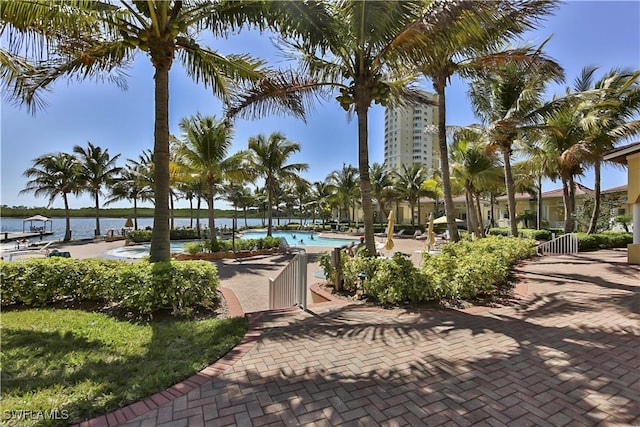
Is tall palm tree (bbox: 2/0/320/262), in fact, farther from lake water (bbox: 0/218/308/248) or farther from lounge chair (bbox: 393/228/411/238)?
lake water (bbox: 0/218/308/248)

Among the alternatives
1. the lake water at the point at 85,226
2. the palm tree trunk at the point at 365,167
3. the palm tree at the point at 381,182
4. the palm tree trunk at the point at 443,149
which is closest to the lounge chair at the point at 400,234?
the palm tree at the point at 381,182

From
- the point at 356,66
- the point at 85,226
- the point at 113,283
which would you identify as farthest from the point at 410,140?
the point at 113,283

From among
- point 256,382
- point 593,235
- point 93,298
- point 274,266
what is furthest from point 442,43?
point 593,235

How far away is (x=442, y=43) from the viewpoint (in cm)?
667

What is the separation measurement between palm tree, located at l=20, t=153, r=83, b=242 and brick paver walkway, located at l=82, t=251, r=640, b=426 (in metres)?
30.9

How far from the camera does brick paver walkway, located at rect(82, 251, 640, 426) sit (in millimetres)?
2973

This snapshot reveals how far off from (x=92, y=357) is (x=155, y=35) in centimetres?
581

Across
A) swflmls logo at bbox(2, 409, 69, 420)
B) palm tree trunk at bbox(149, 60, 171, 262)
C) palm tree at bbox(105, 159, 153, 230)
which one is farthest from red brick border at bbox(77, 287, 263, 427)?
palm tree at bbox(105, 159, 153, 230)

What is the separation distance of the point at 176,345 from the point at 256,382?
166cm

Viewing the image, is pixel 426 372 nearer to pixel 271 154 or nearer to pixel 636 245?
pixel 636 245

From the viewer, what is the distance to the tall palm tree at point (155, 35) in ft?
19.3

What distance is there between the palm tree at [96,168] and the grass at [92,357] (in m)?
28.3

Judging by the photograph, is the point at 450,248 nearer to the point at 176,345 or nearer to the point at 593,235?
the point at 176,345

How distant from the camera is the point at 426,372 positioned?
3760 mm
